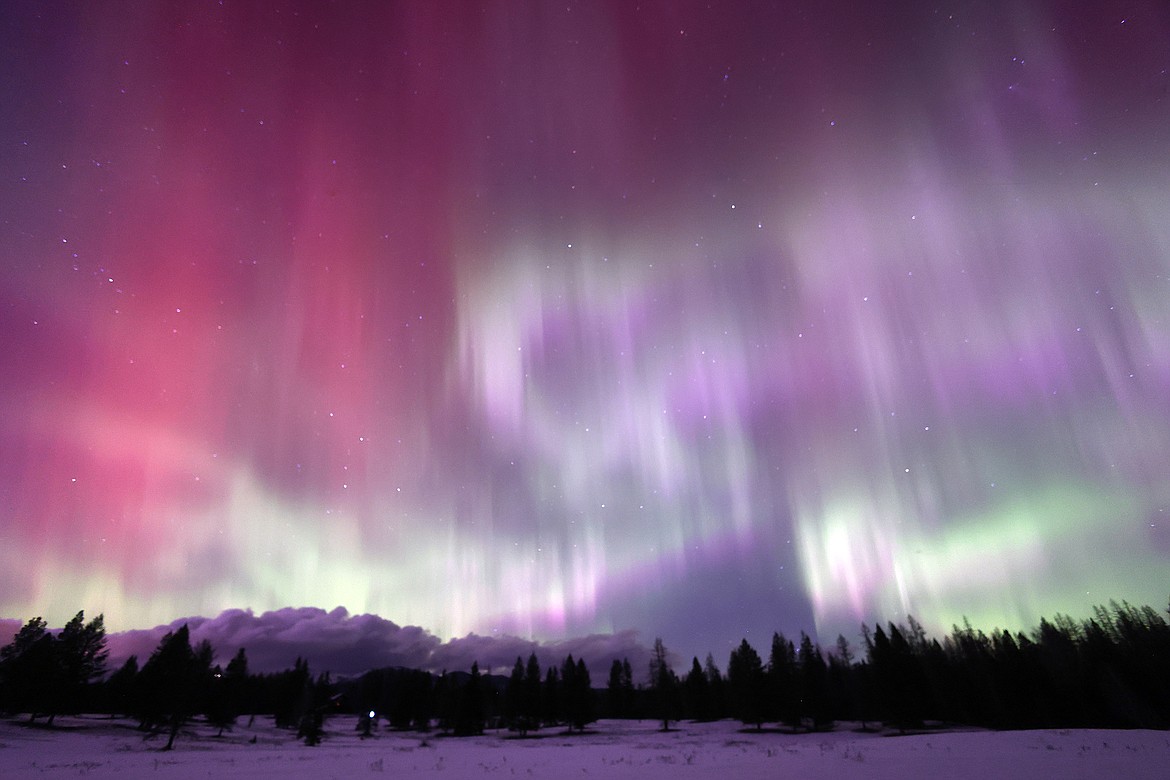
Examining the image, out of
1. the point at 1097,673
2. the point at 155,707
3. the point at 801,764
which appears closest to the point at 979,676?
the point at 1097,673

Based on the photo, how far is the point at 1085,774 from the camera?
51.5 ft

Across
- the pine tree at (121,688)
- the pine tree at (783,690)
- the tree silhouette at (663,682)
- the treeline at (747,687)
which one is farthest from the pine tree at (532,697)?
the pine tree at (121,688)

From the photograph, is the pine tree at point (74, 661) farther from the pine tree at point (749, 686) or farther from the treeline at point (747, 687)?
the pine tree at point (749, 686)

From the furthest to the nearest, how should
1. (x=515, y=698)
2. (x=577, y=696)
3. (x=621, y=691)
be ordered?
(x=621, y=691) → (x=515, y=698) → (x=577, y=696)

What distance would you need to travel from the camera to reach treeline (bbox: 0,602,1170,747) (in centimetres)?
5631

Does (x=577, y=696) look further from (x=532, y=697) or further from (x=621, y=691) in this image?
(x=621, y=691)

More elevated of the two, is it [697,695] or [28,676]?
[28,676]

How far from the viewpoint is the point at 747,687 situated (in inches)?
2862

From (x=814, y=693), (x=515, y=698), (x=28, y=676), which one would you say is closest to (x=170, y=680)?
(x=28, y=676)

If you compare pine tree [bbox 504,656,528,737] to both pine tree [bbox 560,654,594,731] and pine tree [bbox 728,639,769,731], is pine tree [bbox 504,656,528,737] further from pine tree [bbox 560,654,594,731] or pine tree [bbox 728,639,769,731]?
pine tree [bbox 728,639,769,731]

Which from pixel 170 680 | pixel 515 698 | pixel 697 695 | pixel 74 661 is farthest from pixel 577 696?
pixel 74 661

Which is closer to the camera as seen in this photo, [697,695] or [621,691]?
[697,695]

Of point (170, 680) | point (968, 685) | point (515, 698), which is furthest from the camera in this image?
point (515, 698)

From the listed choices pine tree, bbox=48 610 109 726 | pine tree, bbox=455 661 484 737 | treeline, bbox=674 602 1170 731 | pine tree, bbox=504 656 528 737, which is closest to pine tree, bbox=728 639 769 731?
treeline, bbox=674 602 1170 731
